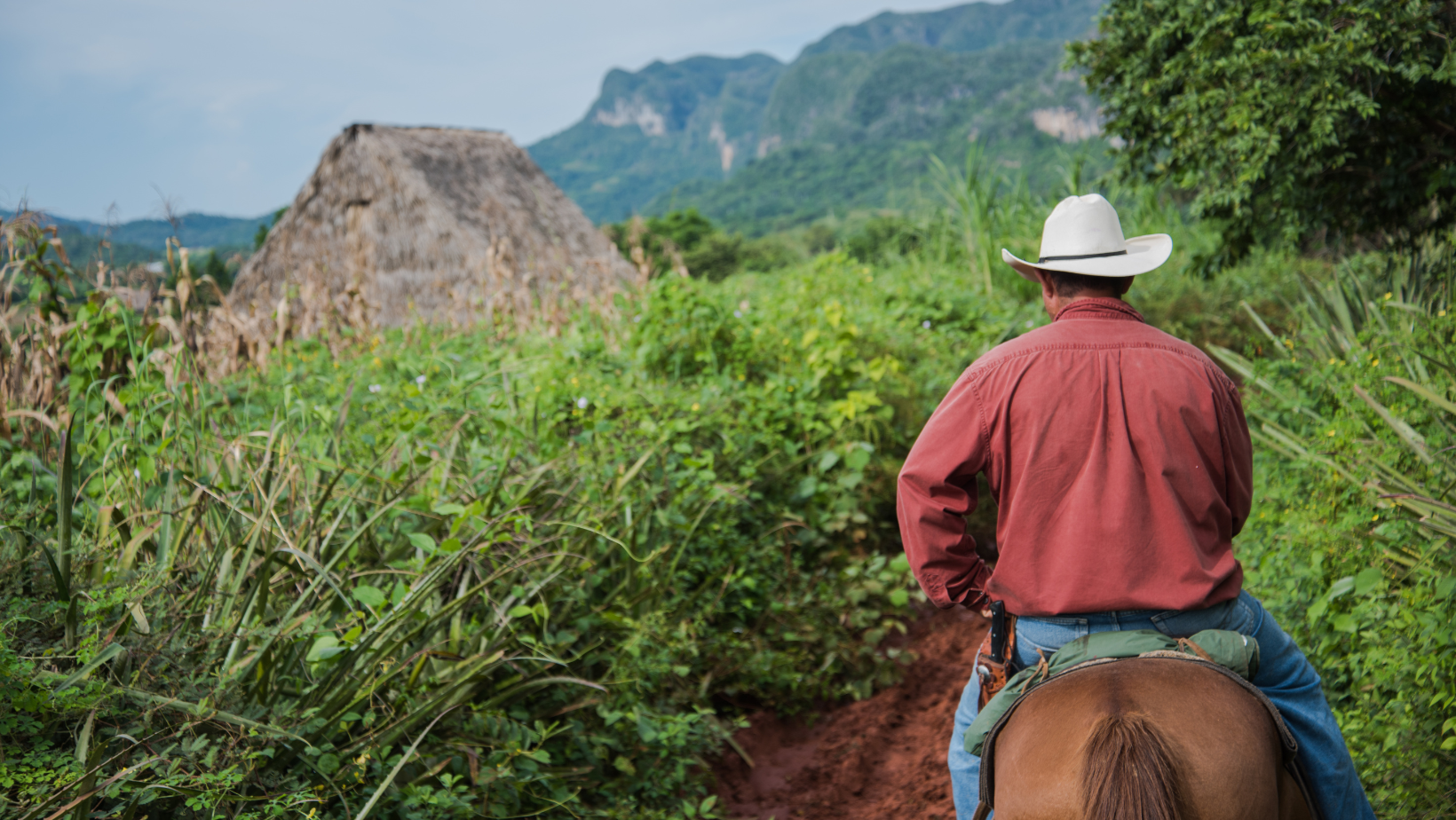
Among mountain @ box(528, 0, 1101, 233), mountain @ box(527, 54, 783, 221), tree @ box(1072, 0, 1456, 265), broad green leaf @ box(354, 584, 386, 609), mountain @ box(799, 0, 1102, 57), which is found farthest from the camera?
mountain @ box(799, 0, 1102, 57)

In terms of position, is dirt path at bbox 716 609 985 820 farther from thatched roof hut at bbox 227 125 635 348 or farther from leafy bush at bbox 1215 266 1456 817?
thatched roof hut at bbox 227 125 635 348

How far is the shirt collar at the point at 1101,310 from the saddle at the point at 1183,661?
2.58 ft

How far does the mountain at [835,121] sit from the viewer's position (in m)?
64.2

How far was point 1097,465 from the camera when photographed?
184 centimetres

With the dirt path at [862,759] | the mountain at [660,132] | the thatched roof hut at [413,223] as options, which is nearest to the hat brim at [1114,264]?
the dirt path at [862,759]

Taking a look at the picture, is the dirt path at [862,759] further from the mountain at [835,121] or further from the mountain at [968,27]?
the mountain at [968,27]

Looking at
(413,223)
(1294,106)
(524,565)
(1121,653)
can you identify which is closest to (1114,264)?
(1121,653)

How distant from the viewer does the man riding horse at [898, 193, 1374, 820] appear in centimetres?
181

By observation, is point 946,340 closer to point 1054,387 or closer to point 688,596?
point 688,596

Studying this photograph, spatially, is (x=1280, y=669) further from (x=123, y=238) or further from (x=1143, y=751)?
(x=123, y=238)

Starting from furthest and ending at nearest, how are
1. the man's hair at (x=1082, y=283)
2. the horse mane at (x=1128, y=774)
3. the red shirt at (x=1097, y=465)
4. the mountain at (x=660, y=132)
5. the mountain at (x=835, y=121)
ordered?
the mountain at (x=660, y=132), the mountain at (x=835, y=121), the man's hair at (x=1082, y=283), the red shirt at (x=1097, y=465), the horse mane at (x=1128, y=774)

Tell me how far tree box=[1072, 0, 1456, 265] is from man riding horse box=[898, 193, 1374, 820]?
3.57 meters

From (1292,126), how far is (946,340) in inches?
107

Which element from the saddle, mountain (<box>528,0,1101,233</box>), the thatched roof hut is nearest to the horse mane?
the saddle
